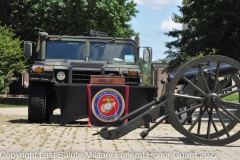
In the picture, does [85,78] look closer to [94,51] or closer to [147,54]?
[94,51]

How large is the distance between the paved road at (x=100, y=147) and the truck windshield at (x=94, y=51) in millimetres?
3901

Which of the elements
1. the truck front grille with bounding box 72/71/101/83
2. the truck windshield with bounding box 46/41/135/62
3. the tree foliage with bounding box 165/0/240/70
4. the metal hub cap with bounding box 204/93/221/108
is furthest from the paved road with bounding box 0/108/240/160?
the tree foliage with bounding box 165/0/240/70

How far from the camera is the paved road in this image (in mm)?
8086

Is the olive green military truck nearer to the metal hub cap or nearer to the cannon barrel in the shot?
the cannon barrel

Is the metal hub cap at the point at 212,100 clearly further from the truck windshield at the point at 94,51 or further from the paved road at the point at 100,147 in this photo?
the truck windshield at the point at 94,51

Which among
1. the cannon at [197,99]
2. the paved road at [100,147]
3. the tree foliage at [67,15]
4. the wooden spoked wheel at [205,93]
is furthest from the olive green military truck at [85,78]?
the tree foliage at [67,15]

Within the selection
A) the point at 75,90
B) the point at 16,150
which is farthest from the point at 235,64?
the point at 75,90

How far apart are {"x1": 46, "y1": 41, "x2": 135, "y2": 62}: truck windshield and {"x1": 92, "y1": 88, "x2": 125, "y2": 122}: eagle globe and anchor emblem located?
3034 millimetres

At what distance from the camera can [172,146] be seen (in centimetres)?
943

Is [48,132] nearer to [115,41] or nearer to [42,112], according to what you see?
[42,112]

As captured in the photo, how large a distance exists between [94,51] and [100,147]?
6.56 meters

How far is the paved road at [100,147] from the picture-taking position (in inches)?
318

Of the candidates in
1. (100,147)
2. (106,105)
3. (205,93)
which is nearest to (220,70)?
(205,93)

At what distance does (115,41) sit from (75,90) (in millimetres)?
2808
